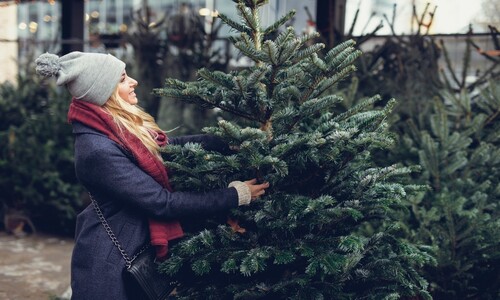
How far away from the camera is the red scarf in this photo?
9.02 feet

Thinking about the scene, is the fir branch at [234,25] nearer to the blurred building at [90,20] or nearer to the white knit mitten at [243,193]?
the white knit mitten at [243,193]

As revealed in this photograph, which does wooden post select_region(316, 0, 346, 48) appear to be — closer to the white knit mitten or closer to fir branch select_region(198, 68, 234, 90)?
fir branch select_region(198, 68, 234, 90)

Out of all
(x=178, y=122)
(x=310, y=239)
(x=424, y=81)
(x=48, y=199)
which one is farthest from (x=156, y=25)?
(x=310, y=239)

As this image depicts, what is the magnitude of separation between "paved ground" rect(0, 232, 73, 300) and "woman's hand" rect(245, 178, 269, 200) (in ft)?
8.12

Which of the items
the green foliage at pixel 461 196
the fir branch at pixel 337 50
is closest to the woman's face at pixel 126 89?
the fir branch at pixel 337 50

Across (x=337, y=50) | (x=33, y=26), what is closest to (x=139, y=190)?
(x=337, y=50)

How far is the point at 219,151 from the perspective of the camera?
295cm

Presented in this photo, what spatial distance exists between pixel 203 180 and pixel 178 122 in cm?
401

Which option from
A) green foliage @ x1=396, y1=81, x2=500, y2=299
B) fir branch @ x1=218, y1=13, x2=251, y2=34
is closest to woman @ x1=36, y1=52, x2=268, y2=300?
fir branch @ x1=218, y1=13, x2=251, y2=34

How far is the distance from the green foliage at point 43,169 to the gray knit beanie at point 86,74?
14.2 ft

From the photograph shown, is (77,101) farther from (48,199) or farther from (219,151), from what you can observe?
(48,199)

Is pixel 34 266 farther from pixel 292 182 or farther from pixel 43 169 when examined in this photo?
pixel 292 182

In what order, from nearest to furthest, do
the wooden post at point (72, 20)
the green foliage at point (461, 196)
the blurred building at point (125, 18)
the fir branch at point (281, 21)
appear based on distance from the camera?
the fir branch at point (281, 21), the green foliage at point (461, 196), the blurred building at point (125, 18), the wooden post at point (72, 20)

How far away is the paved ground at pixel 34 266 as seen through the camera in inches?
203
